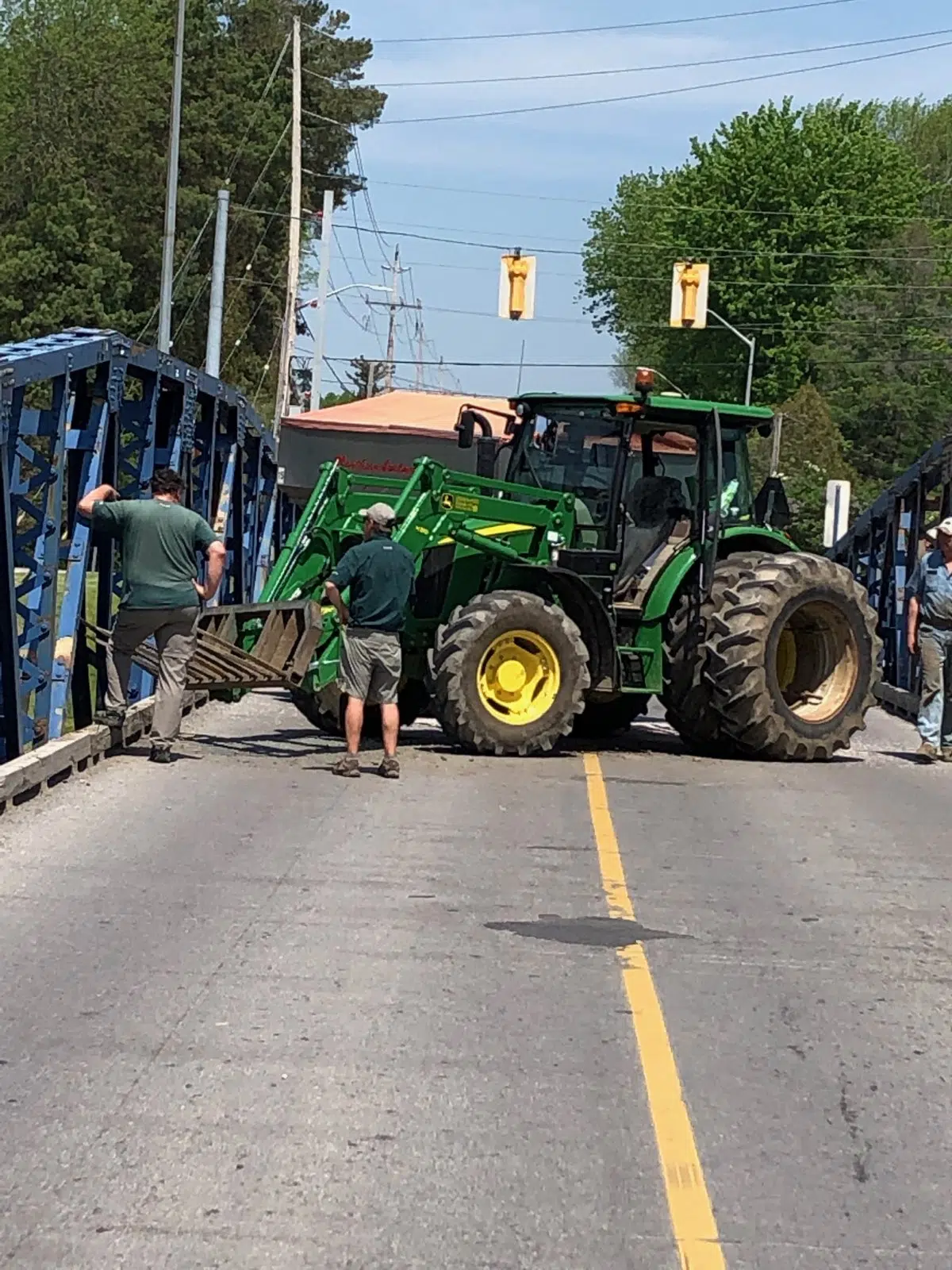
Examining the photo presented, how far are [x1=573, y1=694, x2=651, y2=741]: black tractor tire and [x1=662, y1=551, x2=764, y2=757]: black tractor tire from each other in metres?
0.82

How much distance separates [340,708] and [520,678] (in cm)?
143

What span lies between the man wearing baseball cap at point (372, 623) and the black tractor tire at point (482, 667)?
0.68 metres

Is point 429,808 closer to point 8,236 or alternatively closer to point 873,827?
point 873,827

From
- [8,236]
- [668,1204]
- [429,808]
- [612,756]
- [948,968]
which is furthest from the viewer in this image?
[8,236]

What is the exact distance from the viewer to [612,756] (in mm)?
14836

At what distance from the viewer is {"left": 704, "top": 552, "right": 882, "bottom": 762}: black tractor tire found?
14242 millimetres

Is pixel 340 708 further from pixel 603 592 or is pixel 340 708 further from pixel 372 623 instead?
pixel 603 592

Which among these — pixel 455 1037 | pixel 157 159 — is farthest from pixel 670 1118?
pixel 157 159

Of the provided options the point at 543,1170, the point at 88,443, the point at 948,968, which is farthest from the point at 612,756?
the point at 543,1170

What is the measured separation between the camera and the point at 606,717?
15977 millimetres

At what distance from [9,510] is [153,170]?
185ft

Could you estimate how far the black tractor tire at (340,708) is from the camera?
46.9 feet

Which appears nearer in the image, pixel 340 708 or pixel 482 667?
pixel 482 667

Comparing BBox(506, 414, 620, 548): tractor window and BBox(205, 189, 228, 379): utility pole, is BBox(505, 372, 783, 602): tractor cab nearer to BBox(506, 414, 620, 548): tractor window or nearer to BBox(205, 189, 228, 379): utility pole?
BBox(506, 414, 620, 548): tractor window
